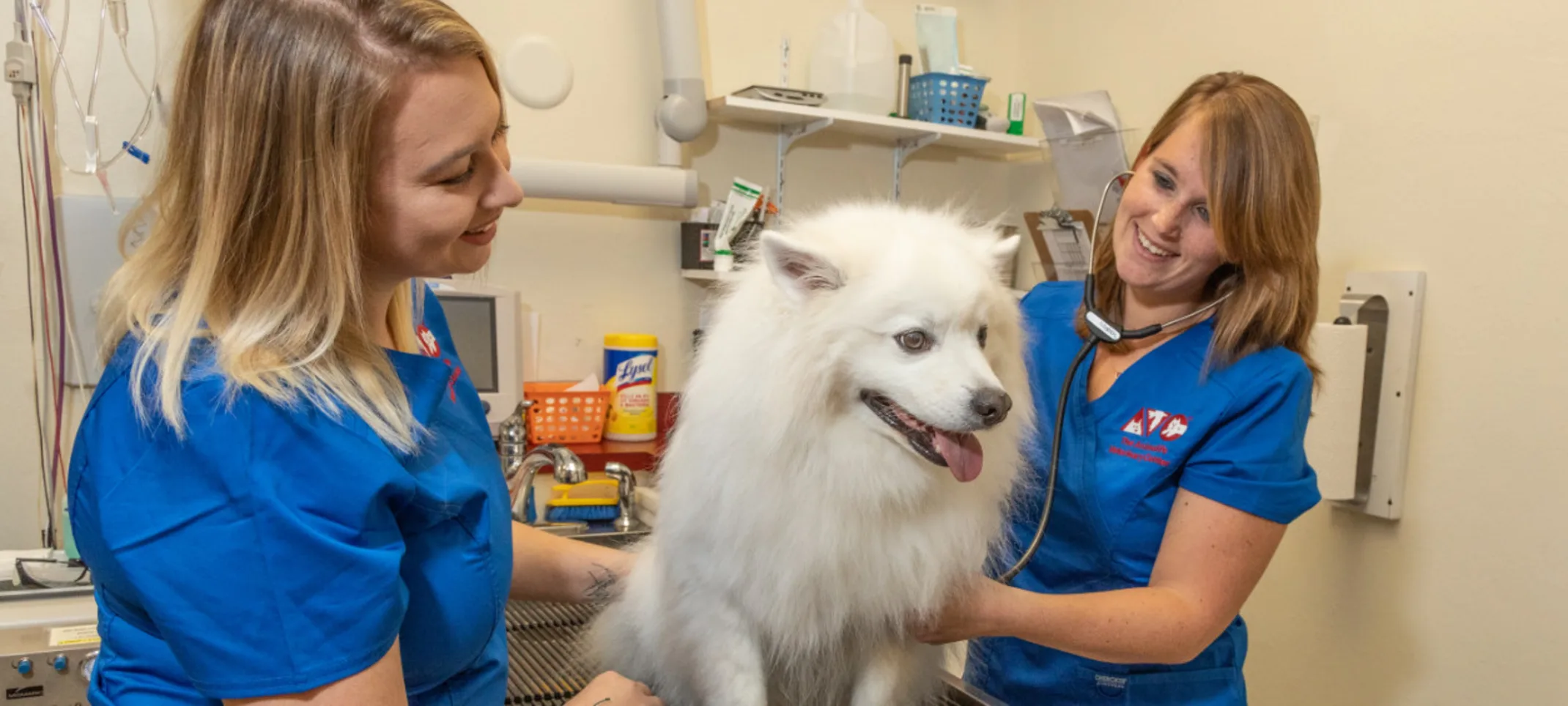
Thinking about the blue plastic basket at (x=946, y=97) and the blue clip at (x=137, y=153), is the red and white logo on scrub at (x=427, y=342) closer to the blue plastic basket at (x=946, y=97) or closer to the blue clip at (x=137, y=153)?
the blue clip at (x=137, y=153)

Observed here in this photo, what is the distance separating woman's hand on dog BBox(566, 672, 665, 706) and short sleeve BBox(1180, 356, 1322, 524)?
2.83 feet

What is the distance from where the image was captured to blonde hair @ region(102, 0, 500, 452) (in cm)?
→ 79

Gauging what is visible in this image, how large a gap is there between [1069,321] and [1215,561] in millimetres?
498

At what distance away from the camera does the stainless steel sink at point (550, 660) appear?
4.93 ft

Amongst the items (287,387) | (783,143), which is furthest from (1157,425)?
(783,143)

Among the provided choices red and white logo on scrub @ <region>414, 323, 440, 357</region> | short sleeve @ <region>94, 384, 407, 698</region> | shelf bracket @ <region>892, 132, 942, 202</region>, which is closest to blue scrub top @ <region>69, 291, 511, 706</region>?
short sleeve @ <region>94, 384, 407, 698</region>

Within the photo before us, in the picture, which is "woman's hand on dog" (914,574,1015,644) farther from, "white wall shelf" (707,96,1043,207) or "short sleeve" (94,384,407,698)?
"white wall shelf" (707,96,1043,207)

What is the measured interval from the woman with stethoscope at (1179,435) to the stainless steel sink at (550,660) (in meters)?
0.16

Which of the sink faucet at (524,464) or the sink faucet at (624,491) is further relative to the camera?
the sink faucet at (624,491)

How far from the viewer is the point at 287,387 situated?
0.76 meters

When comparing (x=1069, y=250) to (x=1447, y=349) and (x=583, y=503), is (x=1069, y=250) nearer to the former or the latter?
(x=1447, y=349)

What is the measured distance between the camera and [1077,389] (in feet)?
5.27

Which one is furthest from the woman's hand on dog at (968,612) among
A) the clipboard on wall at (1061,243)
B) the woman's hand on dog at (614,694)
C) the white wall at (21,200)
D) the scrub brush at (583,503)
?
the white wall at (21,200)

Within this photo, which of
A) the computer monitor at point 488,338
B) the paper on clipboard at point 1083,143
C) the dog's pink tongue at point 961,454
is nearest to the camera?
the dog's pink tongue at point 961,454
